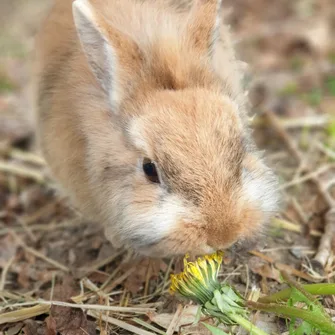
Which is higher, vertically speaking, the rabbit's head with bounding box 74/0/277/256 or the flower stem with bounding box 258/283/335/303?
the rabbit's head with bounding box 74/0/277/256

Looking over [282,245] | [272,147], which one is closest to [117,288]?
[282,245]

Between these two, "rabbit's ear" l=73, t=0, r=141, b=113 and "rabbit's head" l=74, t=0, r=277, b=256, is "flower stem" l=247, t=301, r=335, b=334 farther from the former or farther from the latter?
"rabbit's ear" l=73, t=0, r=141, b=113

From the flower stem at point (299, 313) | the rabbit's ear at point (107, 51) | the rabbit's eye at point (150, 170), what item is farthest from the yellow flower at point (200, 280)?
the rabbit's ear at point (107, 51)

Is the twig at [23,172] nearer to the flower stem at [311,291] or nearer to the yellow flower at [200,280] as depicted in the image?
the yellow flower at [200,280]

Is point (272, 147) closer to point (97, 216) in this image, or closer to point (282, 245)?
point (282, 245)

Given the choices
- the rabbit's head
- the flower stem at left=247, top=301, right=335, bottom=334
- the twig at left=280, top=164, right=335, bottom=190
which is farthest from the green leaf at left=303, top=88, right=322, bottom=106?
the flower stem at left=247, top=301, right=335, bottom=334

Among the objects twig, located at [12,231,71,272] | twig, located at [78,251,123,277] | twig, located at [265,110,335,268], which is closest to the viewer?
twig, located at [265,110,335,268]

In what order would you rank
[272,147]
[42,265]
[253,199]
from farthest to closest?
[272,147], [42,265], [253,199]
